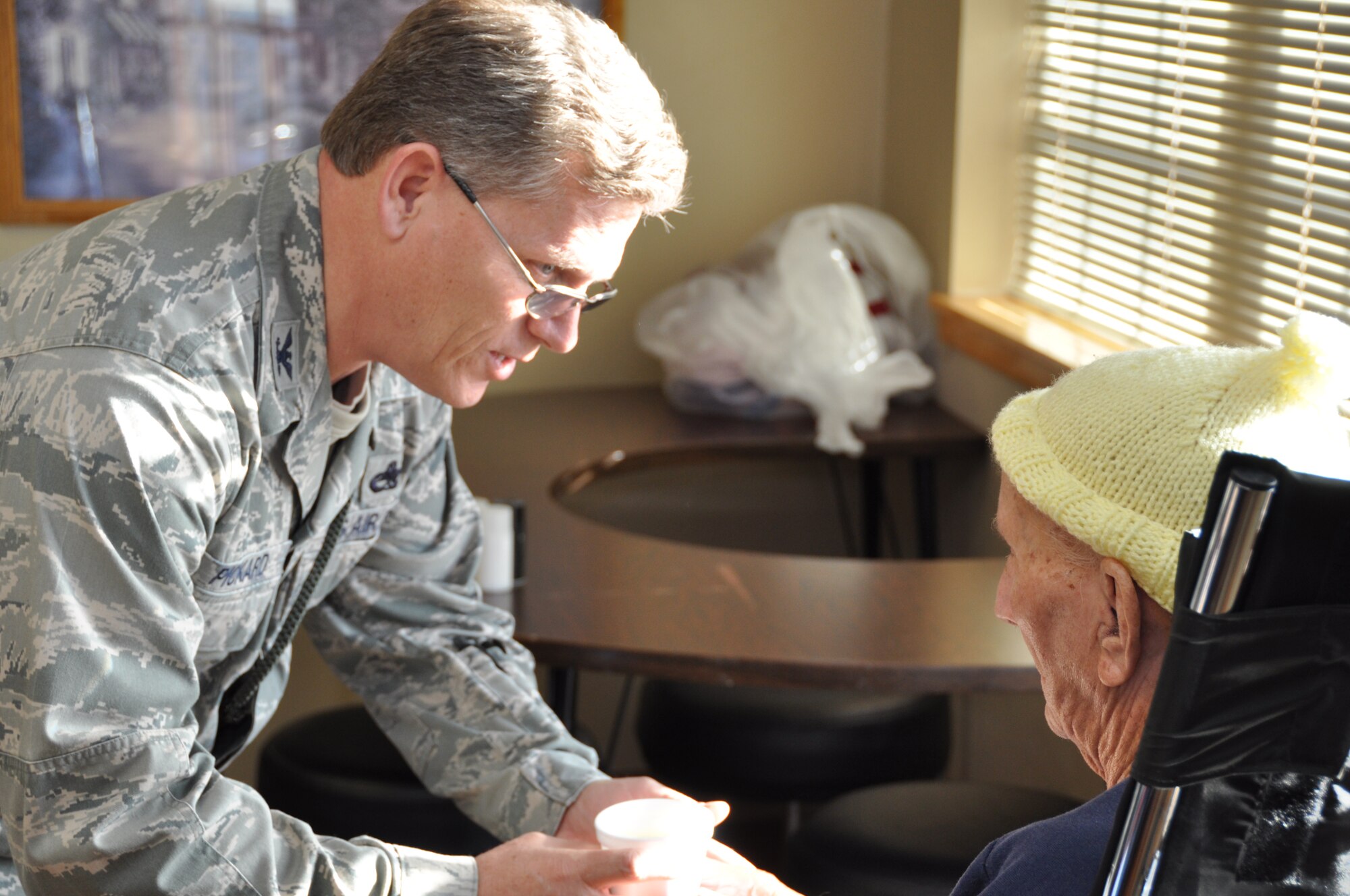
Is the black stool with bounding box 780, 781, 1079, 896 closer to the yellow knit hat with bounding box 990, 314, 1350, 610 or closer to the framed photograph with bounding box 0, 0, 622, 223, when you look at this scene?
the yellow knit hat with bounding box 990, 314, 1350, 610

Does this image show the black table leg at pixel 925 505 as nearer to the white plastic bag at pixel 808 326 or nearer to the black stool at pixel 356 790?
the white plastic bag at pixel 808 326

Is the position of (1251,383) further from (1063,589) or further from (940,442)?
(940,442)

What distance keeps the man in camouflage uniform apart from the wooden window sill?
1.48 m

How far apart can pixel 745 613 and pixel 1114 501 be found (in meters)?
1.17

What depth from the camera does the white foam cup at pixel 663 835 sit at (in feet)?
4.06

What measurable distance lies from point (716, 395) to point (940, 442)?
516 mm

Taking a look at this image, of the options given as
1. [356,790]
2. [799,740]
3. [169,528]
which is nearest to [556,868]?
[169,528]

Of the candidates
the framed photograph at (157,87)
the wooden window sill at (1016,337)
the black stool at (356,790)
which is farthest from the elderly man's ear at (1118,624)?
the framed photograph at (157,87)

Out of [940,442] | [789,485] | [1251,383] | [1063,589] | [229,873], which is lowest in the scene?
[789,485]

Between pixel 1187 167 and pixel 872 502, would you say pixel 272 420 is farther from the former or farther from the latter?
pixel 872 502

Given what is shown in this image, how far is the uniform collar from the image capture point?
1327 mm

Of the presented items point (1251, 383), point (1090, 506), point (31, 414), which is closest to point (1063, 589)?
point (1090, 506)

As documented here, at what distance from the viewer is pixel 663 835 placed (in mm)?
1267

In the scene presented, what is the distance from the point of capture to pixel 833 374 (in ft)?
10.3
